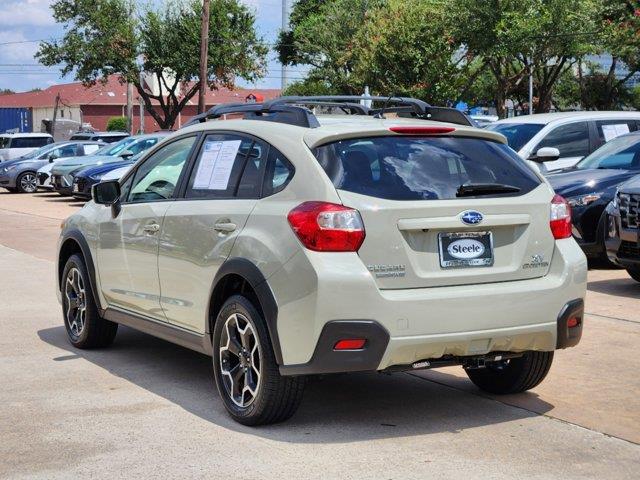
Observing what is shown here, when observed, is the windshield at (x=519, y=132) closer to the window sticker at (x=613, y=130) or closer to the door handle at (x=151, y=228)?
the window sticker at (x=613, y=130)

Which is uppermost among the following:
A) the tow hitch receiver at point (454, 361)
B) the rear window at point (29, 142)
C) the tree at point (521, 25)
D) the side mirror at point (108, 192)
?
the tree at point (521, 25)

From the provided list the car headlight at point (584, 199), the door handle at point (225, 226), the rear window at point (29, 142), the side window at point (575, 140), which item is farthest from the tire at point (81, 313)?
the rear window at point (29, 142)

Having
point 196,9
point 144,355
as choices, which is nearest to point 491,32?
point 196,9

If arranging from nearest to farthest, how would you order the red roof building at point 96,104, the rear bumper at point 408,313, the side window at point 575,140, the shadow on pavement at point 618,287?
the rear bumper at point 408,313, the shadow on pavement at point 618,287, the side window at point 575,140, the red roof building at point 96,104

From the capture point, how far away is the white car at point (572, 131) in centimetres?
1473

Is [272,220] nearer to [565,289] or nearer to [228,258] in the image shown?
[228,258]

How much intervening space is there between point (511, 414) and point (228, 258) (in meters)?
1.83

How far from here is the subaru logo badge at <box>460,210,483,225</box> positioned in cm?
557

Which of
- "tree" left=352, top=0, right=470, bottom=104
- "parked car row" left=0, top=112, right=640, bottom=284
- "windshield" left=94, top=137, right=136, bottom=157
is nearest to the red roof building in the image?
"tree" left=352, top=0, right=470, bottom=104

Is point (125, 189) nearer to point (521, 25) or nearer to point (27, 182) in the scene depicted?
point (27, 182)

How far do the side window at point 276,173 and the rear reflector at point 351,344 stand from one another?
94 cm

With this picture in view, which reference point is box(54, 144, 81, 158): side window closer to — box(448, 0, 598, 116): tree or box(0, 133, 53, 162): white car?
box(0, 133, 53, 162): white car

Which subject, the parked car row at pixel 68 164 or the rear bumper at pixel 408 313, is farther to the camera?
the parked car row at pixel 68 164

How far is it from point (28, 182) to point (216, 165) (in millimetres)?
27433
